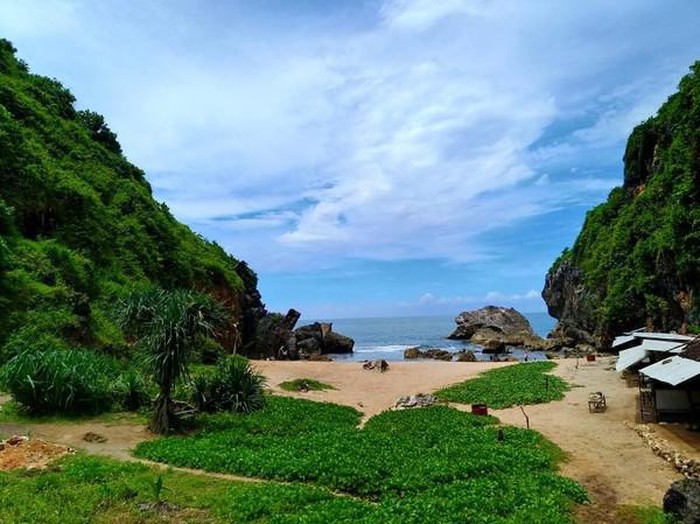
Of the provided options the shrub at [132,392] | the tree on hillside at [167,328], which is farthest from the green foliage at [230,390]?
the tree on hillside at [167,328]

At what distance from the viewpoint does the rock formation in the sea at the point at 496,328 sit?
85875 millimetres

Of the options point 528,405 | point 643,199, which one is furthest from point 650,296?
point 528,405

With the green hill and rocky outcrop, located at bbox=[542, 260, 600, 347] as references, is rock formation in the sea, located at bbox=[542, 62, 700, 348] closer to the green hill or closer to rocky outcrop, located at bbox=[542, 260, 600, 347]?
rocky outcrop, located at bbox=[542, 260, 600, 347]

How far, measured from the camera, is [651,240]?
4225 centimetres

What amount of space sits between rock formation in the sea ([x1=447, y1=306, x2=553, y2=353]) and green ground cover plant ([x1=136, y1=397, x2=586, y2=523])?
216 ft

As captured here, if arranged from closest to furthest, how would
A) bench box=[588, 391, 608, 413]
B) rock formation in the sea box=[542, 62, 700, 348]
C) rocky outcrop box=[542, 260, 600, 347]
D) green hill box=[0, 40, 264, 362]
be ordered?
bench box=[588, 391, 608, 413] < green hill box=[0, 40, 264, 362] < rock formation in the sea box=[542, 62, 700, 348] < rocky outcrop box=[542, 260, 600, 347]

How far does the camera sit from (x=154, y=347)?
1656cm

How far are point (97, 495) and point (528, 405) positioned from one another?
19183mm

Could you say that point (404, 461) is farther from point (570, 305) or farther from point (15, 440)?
point (570, 305)

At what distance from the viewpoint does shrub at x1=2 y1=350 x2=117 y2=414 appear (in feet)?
55.6

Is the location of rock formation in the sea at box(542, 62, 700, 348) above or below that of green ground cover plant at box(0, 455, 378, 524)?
above

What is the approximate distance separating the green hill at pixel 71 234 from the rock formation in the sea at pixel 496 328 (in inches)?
1847

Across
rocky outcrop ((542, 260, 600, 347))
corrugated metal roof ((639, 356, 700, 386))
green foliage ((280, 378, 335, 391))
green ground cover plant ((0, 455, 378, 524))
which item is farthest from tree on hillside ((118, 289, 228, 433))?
rocky outcrop ((542, 260, 600, 347))

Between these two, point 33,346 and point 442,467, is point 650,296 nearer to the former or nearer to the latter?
point 442,467
